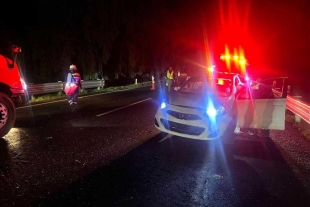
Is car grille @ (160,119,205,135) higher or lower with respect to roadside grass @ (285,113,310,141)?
higher

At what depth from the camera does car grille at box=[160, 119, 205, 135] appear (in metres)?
5.61

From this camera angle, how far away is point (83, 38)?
2269 centimetres

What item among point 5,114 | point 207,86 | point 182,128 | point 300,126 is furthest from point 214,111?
point 5,114

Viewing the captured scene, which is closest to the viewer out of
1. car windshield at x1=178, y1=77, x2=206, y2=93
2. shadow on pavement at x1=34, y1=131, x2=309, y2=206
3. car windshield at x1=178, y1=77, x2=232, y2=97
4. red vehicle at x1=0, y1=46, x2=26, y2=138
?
→ shadow on pavement at x1=34, y1=131, x2=309, y2=206

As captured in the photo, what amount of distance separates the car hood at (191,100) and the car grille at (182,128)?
49 centimetres

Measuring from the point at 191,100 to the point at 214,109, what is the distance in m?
0.67

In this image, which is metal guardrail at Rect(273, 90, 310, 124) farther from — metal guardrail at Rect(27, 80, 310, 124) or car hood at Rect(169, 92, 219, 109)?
car hood at Rect(169, 92, 219, 109)

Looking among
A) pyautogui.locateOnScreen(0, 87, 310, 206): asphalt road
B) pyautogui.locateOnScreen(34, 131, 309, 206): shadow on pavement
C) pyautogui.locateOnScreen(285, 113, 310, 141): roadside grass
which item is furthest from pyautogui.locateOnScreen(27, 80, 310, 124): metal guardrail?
pyautogui.locateOnScreen(34, 131, 309, 206): shadow on pavement

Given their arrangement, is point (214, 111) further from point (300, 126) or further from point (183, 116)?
point (300, 126)

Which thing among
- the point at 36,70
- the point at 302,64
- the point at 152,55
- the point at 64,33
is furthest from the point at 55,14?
the point at 302,64

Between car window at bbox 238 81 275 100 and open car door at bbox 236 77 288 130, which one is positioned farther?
car window at bbox 238 81 275 100

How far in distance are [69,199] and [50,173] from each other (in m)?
1.05

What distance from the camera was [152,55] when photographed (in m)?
37.0

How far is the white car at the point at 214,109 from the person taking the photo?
5605 mm
